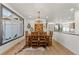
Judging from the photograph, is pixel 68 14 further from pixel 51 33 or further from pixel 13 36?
pixel 13 36

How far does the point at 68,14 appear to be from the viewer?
7.86ft

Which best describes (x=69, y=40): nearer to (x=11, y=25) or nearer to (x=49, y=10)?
(x=49, y=10)

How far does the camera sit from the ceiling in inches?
93.7

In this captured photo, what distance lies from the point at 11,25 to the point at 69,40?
1273 mm

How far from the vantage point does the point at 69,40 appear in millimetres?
2480

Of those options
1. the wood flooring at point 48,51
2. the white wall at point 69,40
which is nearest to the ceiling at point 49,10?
the white wall at point 69,40

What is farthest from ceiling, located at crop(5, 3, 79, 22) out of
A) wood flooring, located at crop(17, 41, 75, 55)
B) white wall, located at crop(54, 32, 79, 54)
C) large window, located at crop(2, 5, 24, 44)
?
wood flooring, located at crop(17, 41, 75, 55)

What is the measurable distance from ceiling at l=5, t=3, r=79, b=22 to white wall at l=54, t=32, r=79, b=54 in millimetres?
358

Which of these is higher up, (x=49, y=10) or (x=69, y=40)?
(x=49, y=10)

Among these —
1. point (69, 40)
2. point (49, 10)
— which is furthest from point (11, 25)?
point (69, 40)

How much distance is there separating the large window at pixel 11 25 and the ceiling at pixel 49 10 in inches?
5.6

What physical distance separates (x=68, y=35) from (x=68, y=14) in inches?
17.5
